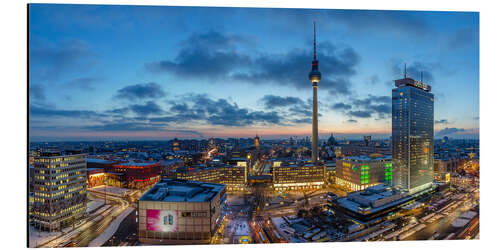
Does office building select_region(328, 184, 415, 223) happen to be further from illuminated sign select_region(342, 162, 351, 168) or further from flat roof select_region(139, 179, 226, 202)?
flat roof select_region(139, 179, 226, 202)

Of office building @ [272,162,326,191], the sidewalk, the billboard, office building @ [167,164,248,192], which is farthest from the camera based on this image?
office building @ [272,162,326,191]

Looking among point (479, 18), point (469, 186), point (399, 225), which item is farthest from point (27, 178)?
point (469, 186)

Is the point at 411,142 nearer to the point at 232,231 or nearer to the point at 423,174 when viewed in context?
the point at 423,174

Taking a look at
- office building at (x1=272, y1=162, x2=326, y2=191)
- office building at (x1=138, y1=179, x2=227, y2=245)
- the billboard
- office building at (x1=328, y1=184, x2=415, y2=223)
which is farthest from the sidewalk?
office building at (x1=272, y1=162, x2=326, y2=191)

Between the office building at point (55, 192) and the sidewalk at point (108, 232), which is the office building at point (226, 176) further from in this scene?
the office building at point (55, 192)

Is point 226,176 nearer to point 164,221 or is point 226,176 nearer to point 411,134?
point 164,221

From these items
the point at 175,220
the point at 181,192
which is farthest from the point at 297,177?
the point at 175,220

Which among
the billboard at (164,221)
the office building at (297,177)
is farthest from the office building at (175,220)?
the office building at (297,177)

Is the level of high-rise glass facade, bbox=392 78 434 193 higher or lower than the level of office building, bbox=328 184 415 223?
higher
